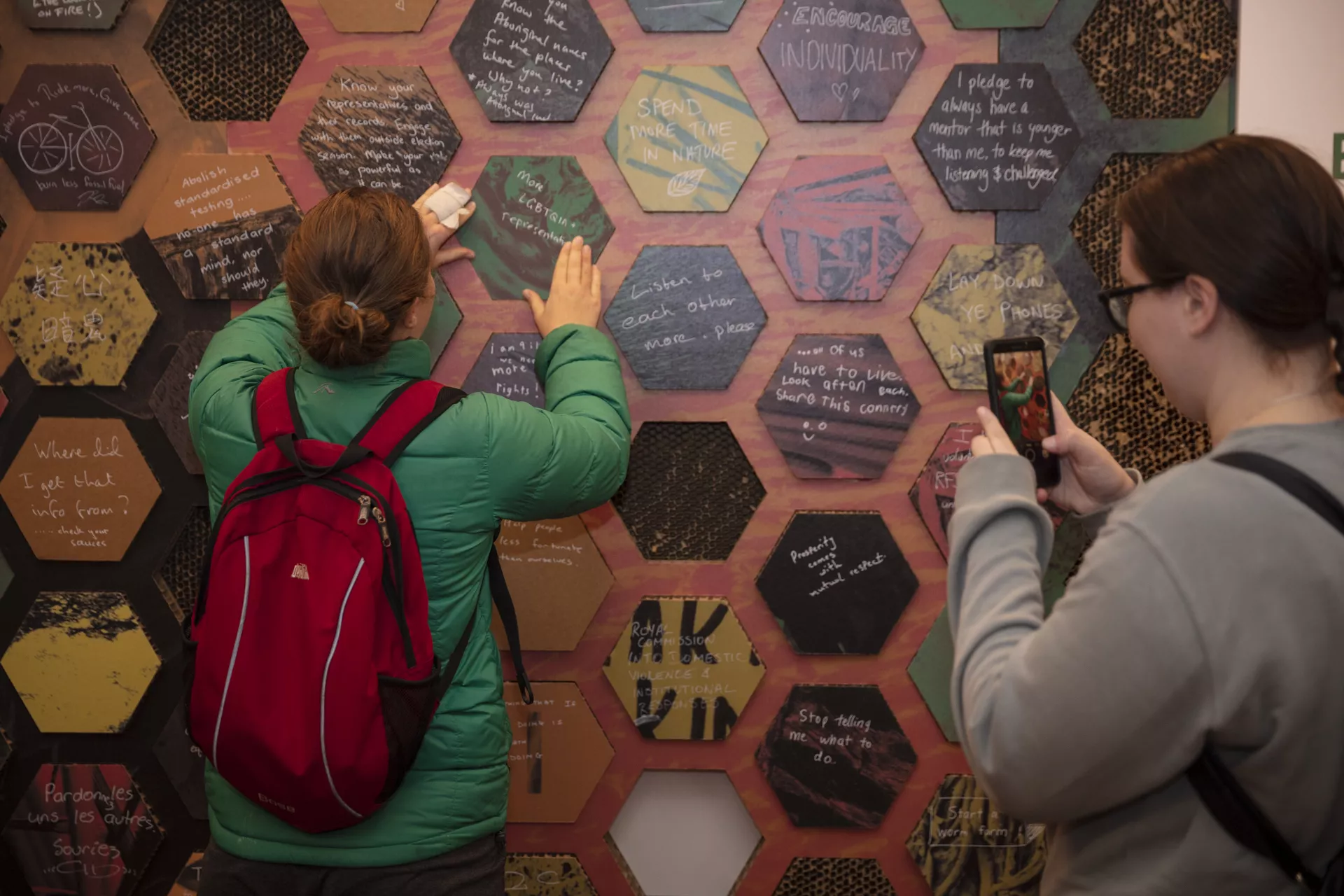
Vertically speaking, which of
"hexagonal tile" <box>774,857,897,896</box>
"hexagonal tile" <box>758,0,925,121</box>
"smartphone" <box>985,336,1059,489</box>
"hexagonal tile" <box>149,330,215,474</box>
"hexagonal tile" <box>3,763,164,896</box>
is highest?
"hexagonal tile" <box>758,0,925,121</box>

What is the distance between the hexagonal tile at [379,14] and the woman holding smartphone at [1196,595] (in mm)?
1337

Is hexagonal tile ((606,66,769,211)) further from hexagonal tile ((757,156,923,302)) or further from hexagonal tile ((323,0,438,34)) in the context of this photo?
hexagonal tile ((323,0,438,34))

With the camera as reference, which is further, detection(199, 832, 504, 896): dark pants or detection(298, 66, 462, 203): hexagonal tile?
detection(298, 66, 462, 203): hexagonal tile

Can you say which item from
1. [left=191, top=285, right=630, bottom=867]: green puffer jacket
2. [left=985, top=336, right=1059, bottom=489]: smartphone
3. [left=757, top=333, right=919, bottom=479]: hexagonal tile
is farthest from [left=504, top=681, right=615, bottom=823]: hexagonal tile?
[left=985, top=336, right=1059, bottom=489]: smartphone

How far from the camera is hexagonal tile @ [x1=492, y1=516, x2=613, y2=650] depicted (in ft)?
5.95

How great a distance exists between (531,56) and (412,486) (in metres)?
0.96

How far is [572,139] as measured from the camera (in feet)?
5.85

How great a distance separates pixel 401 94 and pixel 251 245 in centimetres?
40

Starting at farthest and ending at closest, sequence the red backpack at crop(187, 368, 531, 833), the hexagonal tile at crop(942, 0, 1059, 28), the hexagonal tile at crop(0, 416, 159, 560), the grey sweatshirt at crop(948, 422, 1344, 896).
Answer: the hexagonal tile at crop(0, 416, 159, 560)
the hexagonal tile at crop(942, 0, 1059, 28)
the red backpack at crop(187, 368, 531, 833)
the grey sweatshirt at crop(948, 422, 1344, 896)

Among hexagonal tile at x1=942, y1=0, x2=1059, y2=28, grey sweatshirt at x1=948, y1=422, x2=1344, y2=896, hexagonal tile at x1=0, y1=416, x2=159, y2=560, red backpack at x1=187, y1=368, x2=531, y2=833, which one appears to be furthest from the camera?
hexagonal tile at x1=0, y1=416, x2=159, y2=560

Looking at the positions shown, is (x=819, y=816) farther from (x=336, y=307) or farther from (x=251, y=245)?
(x=251, y=245)

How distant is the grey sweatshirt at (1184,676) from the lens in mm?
734

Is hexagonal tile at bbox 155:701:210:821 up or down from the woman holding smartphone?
down

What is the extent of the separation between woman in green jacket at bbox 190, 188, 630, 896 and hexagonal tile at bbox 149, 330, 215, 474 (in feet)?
1.95
